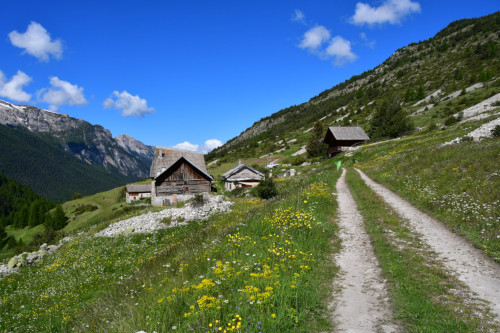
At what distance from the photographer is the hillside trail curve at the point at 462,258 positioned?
6.25m

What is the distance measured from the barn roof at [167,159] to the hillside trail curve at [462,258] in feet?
126

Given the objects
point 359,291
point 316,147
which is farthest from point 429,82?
point 359,291

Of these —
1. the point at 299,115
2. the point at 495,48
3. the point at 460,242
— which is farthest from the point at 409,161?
the point at 299,115

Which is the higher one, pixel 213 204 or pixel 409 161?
pixel 409 161

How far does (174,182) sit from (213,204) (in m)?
21.7

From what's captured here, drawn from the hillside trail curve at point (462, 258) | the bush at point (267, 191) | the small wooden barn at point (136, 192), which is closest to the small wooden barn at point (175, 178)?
the bush at point (267, 191)

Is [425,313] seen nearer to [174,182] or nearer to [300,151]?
[174,182]

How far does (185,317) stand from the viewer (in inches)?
229

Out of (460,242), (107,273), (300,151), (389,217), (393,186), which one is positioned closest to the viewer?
(460,242)

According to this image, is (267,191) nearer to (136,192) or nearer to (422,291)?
(422,291)

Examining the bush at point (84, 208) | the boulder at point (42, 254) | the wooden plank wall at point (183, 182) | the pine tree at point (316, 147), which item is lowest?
the bush at point (84, 208)

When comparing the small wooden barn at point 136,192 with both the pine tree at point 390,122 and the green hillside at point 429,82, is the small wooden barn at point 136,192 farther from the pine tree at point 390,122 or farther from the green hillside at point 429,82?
the pine tree at point 390,122

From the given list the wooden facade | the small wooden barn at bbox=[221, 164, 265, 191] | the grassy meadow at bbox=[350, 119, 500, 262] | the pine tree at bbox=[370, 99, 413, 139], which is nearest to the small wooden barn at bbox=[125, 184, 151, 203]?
the small wooden barn at bbox=[221, 164, 265, 191]

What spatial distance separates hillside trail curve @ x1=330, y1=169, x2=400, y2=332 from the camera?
207 inches
